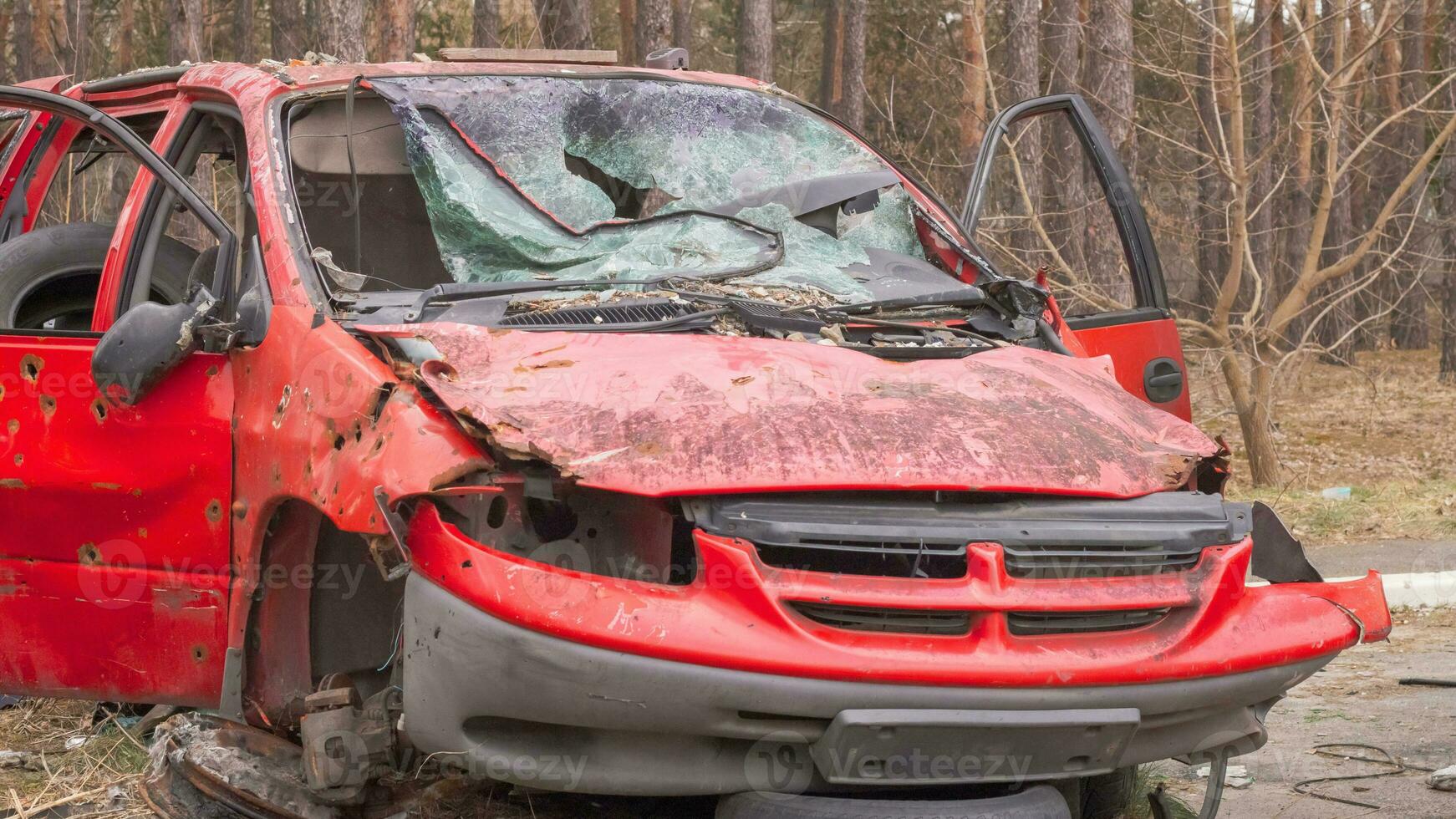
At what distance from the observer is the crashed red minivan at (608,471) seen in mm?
2686

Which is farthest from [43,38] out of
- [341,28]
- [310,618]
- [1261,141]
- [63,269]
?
[310,618]

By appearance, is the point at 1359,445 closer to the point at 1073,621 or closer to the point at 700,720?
the point at 1073,621

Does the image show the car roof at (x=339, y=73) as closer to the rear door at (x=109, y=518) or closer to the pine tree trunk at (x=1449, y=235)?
the rear door at (x=109, y=518)

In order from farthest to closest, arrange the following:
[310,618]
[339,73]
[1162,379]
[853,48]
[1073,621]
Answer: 1. [853,48]
2. [1162,379]
3. [339,73]
4. [310,618]
5. [1073,621]

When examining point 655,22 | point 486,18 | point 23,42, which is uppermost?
point 23,42

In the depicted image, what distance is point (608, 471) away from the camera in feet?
8.93

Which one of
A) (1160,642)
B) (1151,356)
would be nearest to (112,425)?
(1160,642)

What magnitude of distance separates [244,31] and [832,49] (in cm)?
1032

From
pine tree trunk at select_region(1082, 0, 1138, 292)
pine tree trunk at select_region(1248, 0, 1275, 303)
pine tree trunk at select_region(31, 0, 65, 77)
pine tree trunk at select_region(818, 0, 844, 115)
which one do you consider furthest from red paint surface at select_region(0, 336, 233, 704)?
pine tree trunk at select_region(818, 0, 844, 115)

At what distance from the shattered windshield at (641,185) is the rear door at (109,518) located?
2.29 ft

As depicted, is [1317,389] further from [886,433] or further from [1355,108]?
[886,433]

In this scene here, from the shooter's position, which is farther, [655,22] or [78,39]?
[655,22]

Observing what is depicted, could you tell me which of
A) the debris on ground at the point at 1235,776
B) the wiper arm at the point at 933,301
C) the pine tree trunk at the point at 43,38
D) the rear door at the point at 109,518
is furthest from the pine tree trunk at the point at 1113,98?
the pine tree trunk at the point at 43,38

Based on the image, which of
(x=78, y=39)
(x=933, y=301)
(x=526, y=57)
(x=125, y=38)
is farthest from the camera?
(x=125, y=38)
